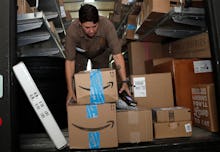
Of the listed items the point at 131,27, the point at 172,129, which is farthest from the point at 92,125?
the point at 131,27

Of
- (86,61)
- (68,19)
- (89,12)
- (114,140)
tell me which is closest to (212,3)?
(89,12)

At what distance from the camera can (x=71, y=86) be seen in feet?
5.93

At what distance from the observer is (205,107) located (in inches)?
64.6

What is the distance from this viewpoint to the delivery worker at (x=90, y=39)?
168cm

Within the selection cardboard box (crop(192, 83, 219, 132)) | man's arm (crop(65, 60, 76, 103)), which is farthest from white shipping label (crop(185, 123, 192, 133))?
man's arm (crop(65, 60, 76, 103))

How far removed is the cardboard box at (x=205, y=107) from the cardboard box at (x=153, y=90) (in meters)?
0.18

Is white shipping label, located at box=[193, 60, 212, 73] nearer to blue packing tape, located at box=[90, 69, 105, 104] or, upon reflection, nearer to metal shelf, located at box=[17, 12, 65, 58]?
blue packing tape, located at box=[90, 69, 105, 104]

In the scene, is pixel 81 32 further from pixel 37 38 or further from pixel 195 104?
pixel 195 104

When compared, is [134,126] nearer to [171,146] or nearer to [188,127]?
[171,146]

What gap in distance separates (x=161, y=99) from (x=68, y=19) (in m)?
2.29

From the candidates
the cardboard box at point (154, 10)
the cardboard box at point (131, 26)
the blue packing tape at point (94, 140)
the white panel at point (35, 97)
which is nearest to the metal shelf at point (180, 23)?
the cardboard box at point (154, 10)

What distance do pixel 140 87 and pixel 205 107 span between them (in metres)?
0.49

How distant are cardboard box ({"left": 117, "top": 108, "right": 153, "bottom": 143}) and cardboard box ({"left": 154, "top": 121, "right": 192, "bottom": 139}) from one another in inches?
3.9

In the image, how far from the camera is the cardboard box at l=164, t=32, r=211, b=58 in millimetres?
1979
